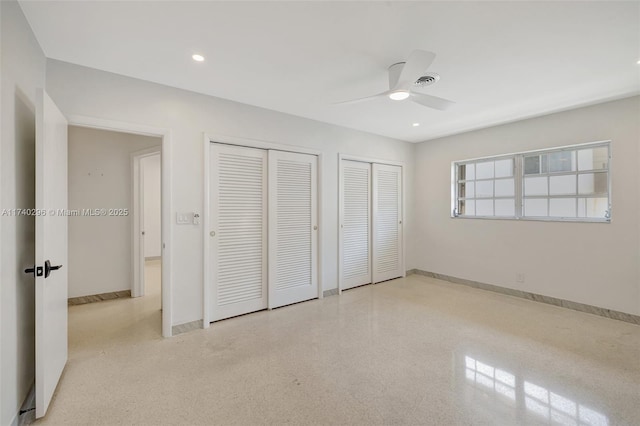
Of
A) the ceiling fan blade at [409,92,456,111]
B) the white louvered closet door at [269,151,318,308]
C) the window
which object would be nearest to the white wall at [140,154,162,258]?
the white louvered closet door at [269,151,318,308]

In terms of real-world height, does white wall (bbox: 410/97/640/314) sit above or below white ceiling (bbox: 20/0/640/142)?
below

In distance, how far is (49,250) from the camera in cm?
186

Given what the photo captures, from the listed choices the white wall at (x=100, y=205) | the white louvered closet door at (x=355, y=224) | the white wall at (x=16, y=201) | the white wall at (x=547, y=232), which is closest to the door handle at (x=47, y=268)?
the white wall at (x=16, y=201)

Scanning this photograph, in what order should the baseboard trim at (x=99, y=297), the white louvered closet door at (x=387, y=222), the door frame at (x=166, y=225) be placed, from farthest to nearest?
the white louvered closet door at (x=387, y=222) → the baseboard trim at (x=99, y=297) → the door frame at (x=166, y=225)

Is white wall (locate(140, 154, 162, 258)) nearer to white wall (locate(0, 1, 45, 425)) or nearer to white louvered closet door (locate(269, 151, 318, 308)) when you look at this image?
white louvered closet door (locate(269, 151, 318, 308))

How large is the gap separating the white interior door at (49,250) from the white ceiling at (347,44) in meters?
0.66

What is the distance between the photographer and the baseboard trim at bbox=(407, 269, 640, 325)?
3.22m

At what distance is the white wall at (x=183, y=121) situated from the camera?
246 cm

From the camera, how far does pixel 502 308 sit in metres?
3.62

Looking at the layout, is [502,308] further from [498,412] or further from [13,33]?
[13,33]

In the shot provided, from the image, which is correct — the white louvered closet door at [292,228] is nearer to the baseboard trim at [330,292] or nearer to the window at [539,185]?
the baseboard trim at [330,292]

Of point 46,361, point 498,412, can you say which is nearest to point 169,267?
point 46,361

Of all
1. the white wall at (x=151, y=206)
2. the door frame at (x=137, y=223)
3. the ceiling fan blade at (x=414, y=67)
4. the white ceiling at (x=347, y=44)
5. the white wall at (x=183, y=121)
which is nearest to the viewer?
the white ceiling at (x=347, y=44)

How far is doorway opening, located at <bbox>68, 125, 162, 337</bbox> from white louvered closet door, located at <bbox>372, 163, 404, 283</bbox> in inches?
126
